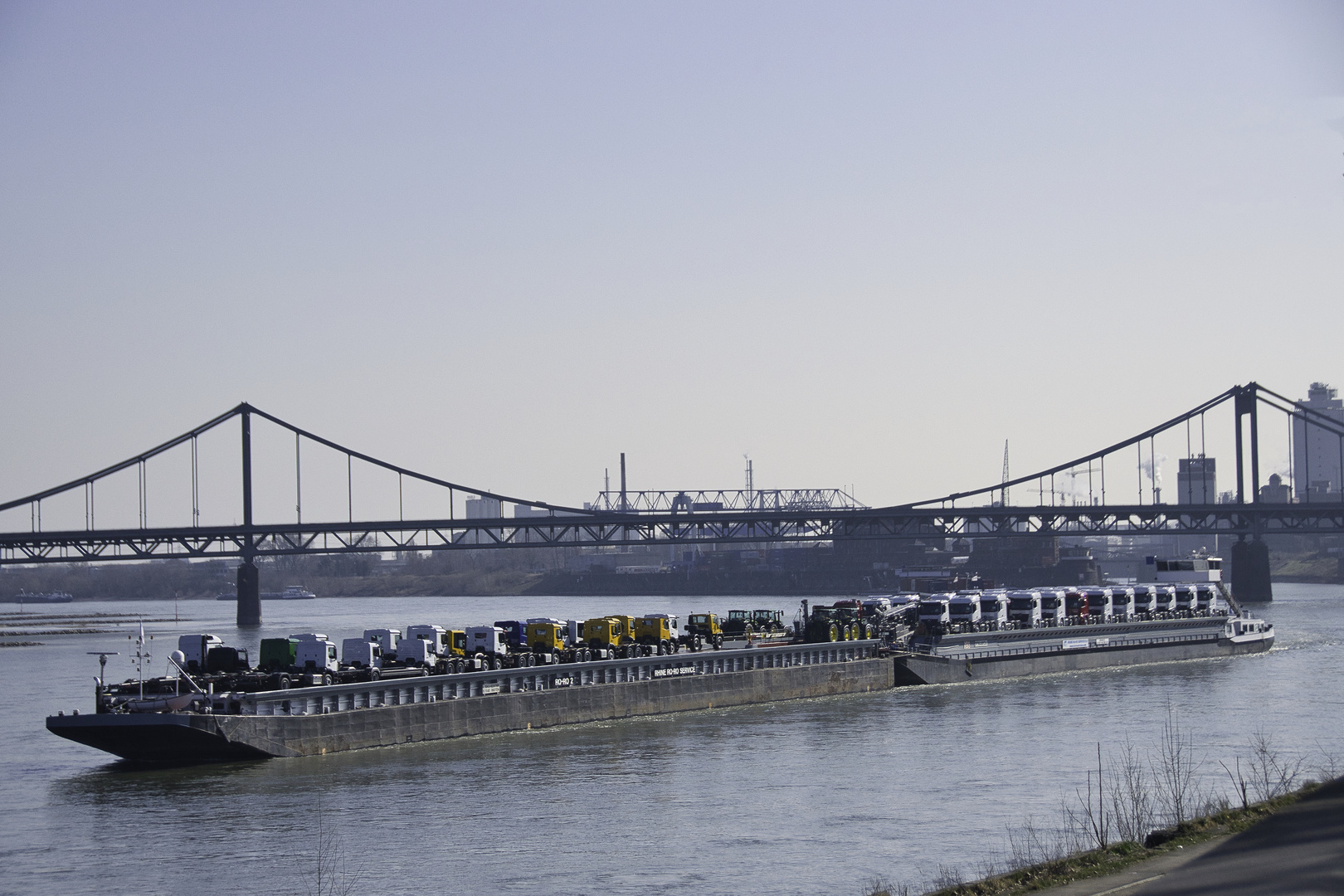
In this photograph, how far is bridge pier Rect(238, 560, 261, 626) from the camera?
12862 cm

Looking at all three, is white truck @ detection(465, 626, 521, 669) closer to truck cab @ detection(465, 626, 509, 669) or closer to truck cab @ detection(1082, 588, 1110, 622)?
truck cab @ detection(465, 626, 509, 669)

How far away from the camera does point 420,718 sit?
45.3 m

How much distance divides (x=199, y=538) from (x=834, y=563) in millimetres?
90007

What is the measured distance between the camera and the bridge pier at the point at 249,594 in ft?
422

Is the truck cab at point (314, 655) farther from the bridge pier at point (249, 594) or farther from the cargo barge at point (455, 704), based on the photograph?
the bridge pier at point (249, 594)

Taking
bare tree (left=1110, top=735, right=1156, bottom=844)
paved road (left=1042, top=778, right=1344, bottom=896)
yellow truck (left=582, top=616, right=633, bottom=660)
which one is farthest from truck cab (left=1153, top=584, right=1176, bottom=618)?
paved road (left=1042, top=778, right=1344, bottom=896)

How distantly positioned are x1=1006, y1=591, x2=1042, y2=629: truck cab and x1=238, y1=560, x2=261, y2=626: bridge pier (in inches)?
2918

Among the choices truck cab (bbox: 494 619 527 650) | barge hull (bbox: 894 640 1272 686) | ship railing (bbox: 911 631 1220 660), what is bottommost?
barge hull (bbox: 894 640 1272 686)

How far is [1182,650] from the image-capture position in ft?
256

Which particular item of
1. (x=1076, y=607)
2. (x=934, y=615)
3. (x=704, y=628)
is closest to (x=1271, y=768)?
(x=704, y=628)

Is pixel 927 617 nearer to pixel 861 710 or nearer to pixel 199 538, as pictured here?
pixel 861 710

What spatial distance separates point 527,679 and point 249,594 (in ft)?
281

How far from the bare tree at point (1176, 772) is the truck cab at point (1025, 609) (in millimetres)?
23552

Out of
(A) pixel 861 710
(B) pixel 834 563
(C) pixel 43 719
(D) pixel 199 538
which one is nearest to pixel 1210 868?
(A) pixel 861 710
